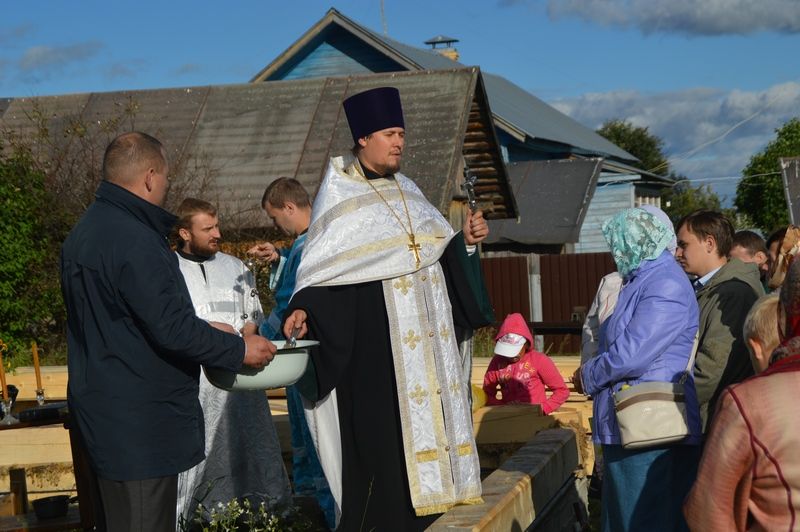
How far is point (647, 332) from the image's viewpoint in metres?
5.30

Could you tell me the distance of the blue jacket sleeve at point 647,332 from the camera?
17.4 feet

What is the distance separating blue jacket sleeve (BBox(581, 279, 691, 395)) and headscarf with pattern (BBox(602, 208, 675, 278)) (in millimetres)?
161

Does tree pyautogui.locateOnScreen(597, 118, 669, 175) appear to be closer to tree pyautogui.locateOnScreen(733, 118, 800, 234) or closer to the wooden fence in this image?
tree pyautogui.locateOnScreen(733, 118, 800, 234)

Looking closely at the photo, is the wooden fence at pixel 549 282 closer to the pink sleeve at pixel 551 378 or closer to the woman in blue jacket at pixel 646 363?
the pink sleeve at pixel 551 378

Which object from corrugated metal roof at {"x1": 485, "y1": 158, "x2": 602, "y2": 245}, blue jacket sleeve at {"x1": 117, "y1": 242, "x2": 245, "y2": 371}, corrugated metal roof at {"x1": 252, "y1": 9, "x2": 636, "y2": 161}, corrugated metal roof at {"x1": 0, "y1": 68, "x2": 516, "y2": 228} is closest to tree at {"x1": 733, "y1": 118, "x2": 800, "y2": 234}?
corrugated metal roof at {"x1": 252, "y1": 9, "x2": 636, "y2": 161}

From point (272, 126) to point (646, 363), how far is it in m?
16.0

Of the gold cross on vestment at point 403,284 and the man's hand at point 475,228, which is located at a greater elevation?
the man's hand at point 475,228

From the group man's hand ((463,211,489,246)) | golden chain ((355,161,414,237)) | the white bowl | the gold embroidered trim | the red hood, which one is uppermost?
golden chain ((355,161,414,237))

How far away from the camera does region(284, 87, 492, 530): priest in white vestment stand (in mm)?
5988

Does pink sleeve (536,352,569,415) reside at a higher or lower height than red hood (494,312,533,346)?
lower

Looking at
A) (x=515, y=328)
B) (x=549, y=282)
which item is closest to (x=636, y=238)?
(x=515, y=328)

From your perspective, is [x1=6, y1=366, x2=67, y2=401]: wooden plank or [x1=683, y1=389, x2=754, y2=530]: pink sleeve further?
[x1=6, y1=366, x2=67, y2=401]: wooden plank

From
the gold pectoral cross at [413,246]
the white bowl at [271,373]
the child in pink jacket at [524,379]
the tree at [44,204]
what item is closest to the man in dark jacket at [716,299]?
the gold pectoral cross at [413,246]

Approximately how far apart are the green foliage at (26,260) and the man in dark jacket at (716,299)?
12250 millimetres
